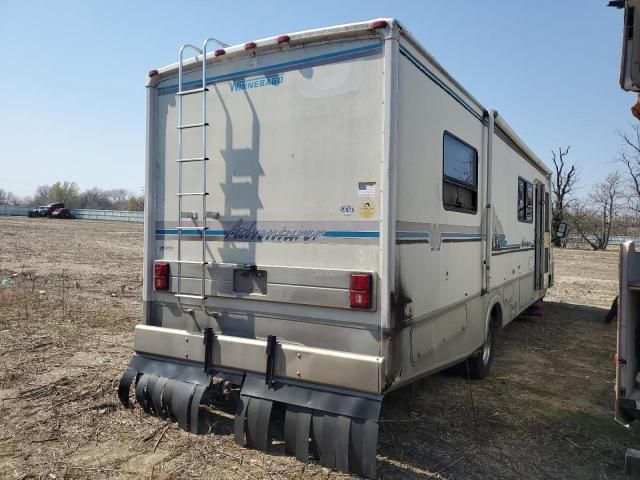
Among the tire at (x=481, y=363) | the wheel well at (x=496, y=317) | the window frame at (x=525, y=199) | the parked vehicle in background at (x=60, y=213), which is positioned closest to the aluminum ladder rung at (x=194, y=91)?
the tire at (x=481, y=363)

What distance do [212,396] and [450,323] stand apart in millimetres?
2332

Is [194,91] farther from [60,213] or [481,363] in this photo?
[60,213]

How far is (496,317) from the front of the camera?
6188 mm

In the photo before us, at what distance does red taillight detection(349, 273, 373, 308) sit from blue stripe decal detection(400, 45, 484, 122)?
1.59m

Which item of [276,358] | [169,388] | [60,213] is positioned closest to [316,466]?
[276,358]

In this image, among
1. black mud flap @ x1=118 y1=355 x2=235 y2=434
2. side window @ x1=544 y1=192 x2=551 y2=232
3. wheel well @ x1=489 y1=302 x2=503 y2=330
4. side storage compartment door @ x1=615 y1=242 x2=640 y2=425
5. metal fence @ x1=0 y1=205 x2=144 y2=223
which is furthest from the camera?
metal fence @ x1=0 y1=205 x2=144 y2=223

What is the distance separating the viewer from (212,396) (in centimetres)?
470

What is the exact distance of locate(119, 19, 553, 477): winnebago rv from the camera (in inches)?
134

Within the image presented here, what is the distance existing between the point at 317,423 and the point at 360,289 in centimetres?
99

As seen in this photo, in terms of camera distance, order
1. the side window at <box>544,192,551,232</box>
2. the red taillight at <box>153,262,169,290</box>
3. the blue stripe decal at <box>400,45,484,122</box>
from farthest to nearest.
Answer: the side window at <box>544,192,551,232</box> < the red taillight at <box>153,262,169,290</box> < the blue stripe decal at <box>400,45,484,122</box>

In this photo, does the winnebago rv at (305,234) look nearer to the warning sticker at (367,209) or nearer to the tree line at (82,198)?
the warning sticker at (367,209)

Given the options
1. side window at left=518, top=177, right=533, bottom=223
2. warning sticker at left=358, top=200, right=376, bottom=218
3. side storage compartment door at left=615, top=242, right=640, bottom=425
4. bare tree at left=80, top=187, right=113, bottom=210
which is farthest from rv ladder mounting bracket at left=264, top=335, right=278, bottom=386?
bare tree at left=80, top=187, right=113, bottom=210

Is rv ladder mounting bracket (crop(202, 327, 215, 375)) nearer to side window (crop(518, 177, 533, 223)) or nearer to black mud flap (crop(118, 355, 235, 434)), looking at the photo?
black mud flap (crop(118, 355, 235, 434))

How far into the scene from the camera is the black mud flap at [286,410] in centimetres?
331
